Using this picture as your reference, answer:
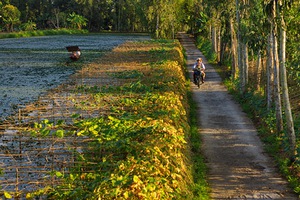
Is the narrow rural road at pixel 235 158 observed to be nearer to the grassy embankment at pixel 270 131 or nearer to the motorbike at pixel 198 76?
the grassy embankment at pixel 270 131

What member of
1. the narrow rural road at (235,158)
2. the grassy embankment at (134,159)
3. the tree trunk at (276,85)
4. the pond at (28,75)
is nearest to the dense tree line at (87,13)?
the pond at (28,75)

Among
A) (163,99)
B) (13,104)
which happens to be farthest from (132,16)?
(163,99)

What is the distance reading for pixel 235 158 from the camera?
16.6 m

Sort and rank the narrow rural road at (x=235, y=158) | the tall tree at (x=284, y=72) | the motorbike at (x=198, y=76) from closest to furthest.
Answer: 1. the narrow rural road at (x=235, y=158)
2. the tall tree at (x=284, y=72)
3. the motorbike at (x=198, y=76)

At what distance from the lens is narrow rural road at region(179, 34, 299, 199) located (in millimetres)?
13727

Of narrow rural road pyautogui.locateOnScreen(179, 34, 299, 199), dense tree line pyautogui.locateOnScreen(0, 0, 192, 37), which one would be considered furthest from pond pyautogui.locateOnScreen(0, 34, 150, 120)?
dense tree line pyautogui.locateOnScreen(0, 0, 192, 37)

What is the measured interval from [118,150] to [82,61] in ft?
134

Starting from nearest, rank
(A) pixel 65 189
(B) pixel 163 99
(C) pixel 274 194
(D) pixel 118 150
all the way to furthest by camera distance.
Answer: (A) pixel 65 189 < (D) pixel 118 150 < (C) pixel 274 194 < (B) pixel 163 99

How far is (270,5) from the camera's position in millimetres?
16734

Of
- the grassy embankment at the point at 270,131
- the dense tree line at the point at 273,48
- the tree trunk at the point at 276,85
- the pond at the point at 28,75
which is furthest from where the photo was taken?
the pond at the point at 28,75

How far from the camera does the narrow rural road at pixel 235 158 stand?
13.7 meters

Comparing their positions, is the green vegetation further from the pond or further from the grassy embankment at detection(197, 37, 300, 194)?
the grassy embankment at detection(197, 37, 300, 194)

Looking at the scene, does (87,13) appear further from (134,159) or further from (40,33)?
(134,159)

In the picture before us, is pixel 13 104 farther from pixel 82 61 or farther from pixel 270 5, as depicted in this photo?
pixel 82 61
